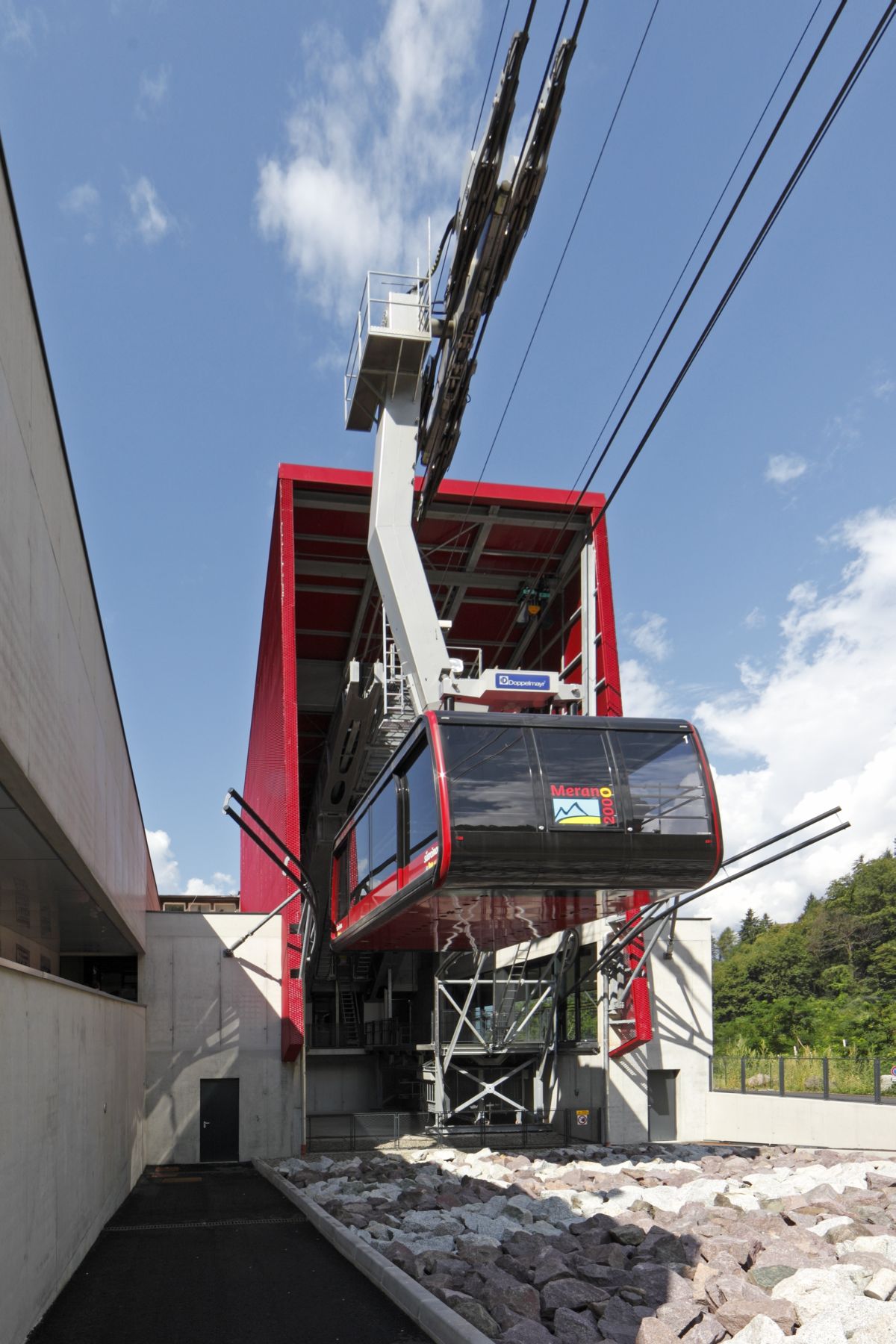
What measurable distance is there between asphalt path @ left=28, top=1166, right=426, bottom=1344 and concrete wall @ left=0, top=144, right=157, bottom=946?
3535mm

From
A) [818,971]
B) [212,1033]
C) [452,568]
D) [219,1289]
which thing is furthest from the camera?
[818,971]

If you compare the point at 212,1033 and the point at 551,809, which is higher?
the point at 551,809

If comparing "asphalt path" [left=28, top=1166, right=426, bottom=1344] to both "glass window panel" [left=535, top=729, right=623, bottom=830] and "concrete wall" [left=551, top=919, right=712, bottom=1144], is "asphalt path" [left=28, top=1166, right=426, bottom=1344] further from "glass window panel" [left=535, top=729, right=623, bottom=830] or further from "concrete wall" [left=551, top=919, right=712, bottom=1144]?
"concrete wall" [left=551, top=919, right=712, bottom=1144]

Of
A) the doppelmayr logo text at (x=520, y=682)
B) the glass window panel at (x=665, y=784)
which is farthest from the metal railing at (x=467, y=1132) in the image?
the glass window panel at (x=665, y=784)

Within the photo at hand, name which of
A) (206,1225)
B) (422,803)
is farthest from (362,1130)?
(422,803)

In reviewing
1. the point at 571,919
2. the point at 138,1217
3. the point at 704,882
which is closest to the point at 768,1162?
the point at 571,919

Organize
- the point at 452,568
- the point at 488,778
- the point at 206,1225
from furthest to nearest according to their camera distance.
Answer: the point at 452,568 < the point at 206,1225 < the point at 488,778

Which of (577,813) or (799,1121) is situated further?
(799,1121)

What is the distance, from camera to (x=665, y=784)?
1186cm

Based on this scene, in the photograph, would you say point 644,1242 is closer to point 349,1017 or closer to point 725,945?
point 349,1017

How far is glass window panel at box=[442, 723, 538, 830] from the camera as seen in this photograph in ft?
37.0

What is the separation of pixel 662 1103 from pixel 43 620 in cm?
1943

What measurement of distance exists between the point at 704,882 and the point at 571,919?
2.84 m

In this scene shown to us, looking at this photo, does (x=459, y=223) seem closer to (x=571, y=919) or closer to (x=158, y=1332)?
(x=571, y=919)
